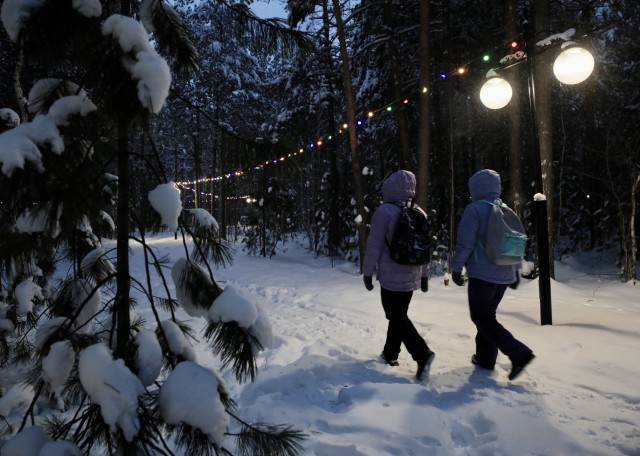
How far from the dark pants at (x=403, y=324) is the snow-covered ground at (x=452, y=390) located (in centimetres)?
28

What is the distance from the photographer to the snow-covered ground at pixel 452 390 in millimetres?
2576

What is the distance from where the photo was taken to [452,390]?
332cm

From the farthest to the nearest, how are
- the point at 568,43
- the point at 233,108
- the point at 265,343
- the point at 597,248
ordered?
the point at 233,108
the point at 597,248
the point at 568,43
the point at 265,343

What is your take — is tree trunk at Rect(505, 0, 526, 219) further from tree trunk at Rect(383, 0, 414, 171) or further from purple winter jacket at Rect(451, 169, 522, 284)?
purple winter jacket at Rect(451, 169, 522, 284)

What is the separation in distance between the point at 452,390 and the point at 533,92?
4.26 metres

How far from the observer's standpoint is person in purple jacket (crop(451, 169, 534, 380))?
3539 millimetres

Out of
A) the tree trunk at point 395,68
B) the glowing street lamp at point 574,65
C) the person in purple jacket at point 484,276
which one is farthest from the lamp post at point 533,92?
the tree trunk at point 395,68

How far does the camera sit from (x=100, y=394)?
1.15m

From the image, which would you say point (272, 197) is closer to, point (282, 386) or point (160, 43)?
point (282, 386)

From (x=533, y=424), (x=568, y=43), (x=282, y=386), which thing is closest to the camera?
(x=533, y=424)

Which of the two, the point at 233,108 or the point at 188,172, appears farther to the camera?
the point at 188,172

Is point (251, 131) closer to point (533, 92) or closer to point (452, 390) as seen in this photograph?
point (533, 92)

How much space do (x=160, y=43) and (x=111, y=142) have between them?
63cm

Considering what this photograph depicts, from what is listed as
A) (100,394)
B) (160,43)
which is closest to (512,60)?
(160,43)
